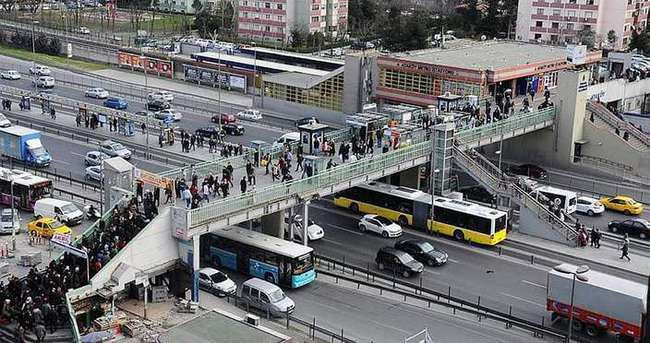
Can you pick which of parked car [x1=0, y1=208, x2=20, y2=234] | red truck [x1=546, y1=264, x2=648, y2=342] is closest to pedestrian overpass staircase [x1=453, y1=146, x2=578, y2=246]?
red truck [x1=546, y1=264, x2=648, y2=342]

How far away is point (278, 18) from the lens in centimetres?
10738

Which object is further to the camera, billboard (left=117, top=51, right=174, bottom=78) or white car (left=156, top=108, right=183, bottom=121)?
billboard (left=117, top=51, right=174, bottom=78)

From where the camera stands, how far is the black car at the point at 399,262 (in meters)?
34.9

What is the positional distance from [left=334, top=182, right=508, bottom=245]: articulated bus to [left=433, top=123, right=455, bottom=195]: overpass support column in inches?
77.2

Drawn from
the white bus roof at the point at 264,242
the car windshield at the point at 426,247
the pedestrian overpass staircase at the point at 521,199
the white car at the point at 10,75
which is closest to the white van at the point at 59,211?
the white bus roof at the point at 264,242

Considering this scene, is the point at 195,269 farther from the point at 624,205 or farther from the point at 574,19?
the point at 574,19

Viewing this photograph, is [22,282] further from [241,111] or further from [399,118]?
[241,111]

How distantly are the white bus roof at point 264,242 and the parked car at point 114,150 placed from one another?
1863 centimetres

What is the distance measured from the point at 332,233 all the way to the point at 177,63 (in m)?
49.4

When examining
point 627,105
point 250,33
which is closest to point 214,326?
A: point 627,105

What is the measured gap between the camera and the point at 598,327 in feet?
96.6

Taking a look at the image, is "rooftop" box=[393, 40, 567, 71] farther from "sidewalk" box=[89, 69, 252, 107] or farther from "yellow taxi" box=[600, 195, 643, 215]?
"sidewalk" box=[89, 69, 252, 107]

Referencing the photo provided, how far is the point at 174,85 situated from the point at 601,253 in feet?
Result: 173

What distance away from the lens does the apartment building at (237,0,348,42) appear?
107 meters
